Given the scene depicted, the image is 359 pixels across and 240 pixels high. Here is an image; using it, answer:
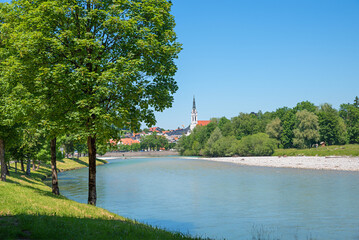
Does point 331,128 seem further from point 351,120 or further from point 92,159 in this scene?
point 92,159

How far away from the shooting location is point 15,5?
75.7ft

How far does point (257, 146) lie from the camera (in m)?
138

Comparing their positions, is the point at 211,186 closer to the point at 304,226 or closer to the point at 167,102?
the point at 304,226

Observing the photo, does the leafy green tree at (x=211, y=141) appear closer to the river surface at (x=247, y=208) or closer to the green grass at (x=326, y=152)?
the green grass at (x=326, y=152)

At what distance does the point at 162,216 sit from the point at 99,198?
563 inches

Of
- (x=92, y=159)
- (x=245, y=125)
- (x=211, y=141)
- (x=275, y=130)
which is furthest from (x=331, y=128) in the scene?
(x=92, y=159)

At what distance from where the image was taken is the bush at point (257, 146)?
136375 millimetres

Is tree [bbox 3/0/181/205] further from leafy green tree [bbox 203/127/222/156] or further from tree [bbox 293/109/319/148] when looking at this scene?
leafy green tree [bbox 203/127/222/156]

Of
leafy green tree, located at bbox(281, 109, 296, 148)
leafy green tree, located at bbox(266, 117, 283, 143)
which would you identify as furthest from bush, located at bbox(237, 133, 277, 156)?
leafy green tree, located at bbox(281, 109, 296, 148)

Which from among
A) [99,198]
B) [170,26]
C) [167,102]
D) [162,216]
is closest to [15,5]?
[170,26]

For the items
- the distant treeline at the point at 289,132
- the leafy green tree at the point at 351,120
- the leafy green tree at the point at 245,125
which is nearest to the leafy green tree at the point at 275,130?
the distant treeline at the point at 289,132

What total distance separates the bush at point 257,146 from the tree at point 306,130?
10466 millimetres

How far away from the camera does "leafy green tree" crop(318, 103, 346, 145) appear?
440 feet

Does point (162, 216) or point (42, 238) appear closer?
point (42, 238)
